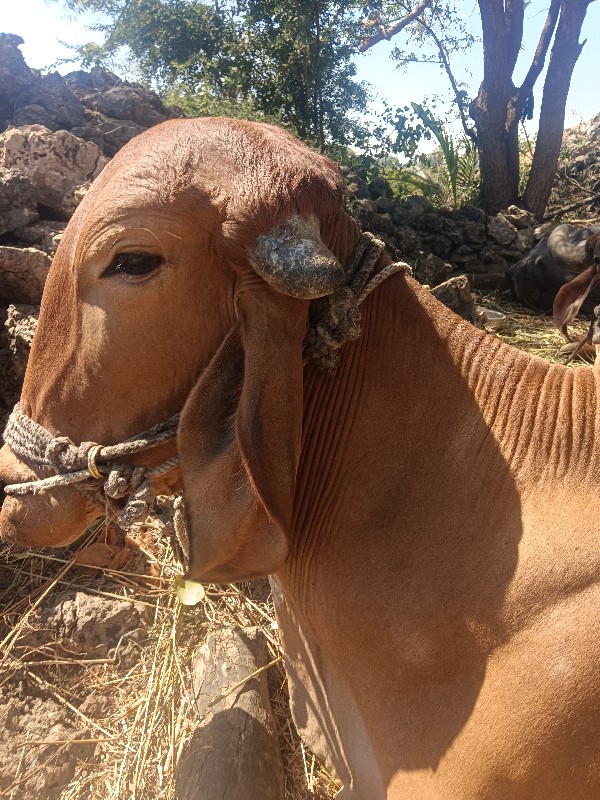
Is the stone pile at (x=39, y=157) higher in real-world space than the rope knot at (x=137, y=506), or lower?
higher

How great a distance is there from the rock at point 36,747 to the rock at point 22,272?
289 cm

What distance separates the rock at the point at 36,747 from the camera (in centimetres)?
320

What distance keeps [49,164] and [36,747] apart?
17.3 feet

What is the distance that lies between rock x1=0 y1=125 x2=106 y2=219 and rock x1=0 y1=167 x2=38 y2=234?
0.27 metres

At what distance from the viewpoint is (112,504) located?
1.95m

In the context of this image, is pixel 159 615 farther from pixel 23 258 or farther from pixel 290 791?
pixel 23 258

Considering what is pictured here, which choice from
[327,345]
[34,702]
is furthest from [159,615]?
[327,345]

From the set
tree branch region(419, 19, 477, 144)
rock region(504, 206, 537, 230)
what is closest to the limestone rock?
rock region(504, 206, 537, 230)

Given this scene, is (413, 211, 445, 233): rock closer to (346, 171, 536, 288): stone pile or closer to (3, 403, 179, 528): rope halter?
(346, 171, 536, 288): stone pile

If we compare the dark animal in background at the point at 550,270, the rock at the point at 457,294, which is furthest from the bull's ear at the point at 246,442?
the dark animal in background at the point at 550,270

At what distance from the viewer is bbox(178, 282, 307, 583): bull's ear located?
5.28 ft

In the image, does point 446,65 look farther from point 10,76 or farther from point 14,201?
point 14,201

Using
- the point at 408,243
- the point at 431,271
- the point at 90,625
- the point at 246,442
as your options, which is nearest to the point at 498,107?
the point at 408,243

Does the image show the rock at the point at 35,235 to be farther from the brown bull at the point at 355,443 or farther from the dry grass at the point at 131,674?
the brown bull at the point at 355,443
